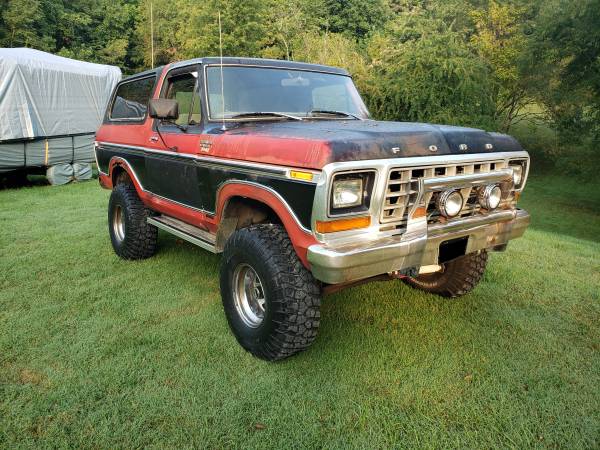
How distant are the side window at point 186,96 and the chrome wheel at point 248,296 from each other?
1.41 metres

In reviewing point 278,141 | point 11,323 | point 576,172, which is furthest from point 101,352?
point 576,172

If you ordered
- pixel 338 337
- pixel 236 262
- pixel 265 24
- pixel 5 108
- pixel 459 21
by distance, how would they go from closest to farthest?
pixel 236 262 < pixel 338 337 < pixel 5 108 < pixel 459 21 < pixel 265 24

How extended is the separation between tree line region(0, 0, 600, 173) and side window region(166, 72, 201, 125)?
239 centimetres

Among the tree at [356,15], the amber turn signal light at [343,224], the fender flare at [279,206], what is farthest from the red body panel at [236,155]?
the tree at [356,15]

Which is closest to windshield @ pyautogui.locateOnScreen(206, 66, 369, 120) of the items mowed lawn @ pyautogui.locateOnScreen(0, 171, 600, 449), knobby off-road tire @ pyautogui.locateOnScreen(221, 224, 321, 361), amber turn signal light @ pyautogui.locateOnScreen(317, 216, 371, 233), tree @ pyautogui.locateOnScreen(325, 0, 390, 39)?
knobby off-road tire @ pyautogui.locateOnScreen(221, 224, 321, 361)

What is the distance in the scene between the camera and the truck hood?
2611 millimetres

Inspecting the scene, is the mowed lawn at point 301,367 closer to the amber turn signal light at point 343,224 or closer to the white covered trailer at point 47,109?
the amber turn signal light at point 343,224

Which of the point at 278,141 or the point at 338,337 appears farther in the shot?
the point at 338,337

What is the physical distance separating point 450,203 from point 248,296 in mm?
1587

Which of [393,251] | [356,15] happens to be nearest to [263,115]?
[393,251]

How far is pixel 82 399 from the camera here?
108 inches

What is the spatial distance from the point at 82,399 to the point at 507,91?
20743 mm

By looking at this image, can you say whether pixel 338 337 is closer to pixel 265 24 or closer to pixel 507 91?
pixel 507 91

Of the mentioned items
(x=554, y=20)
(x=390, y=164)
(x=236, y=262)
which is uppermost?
(x=554, y=20)
